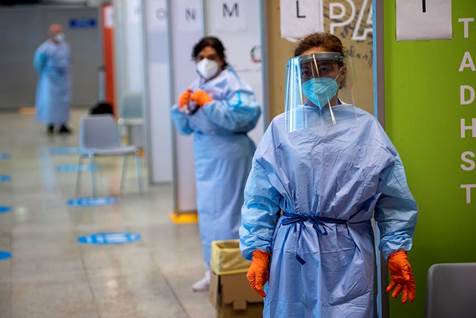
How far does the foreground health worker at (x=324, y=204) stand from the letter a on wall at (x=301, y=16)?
109 centimetres

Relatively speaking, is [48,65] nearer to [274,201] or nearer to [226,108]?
[226,108]

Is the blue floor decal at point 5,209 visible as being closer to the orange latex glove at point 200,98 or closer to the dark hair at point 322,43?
the orange latex glove at point 200,98

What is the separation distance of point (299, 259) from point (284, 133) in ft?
1.45

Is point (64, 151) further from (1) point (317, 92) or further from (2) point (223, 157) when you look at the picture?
(1) point (317, 92)

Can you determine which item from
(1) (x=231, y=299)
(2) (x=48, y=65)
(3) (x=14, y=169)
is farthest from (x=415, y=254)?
(2) (x=48, y=65)

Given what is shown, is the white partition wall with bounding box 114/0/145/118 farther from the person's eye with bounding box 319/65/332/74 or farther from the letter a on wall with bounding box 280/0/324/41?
the person's eye with bounding box 319/65/332/74

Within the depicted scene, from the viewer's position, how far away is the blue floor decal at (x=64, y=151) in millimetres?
12475

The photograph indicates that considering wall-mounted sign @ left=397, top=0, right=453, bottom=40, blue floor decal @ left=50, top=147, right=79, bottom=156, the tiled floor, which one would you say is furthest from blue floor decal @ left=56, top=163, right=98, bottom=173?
wall-mounted sign @ left=397, top=0, right=453, bottom=40

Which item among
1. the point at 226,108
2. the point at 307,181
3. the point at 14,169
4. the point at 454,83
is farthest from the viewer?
the point at 14,169

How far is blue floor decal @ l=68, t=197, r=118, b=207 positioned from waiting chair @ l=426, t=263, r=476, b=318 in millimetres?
5512

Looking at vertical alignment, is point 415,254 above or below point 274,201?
below

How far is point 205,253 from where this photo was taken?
17.5 ft

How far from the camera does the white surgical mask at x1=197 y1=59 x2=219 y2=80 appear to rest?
5262mm

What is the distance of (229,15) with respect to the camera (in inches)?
259
